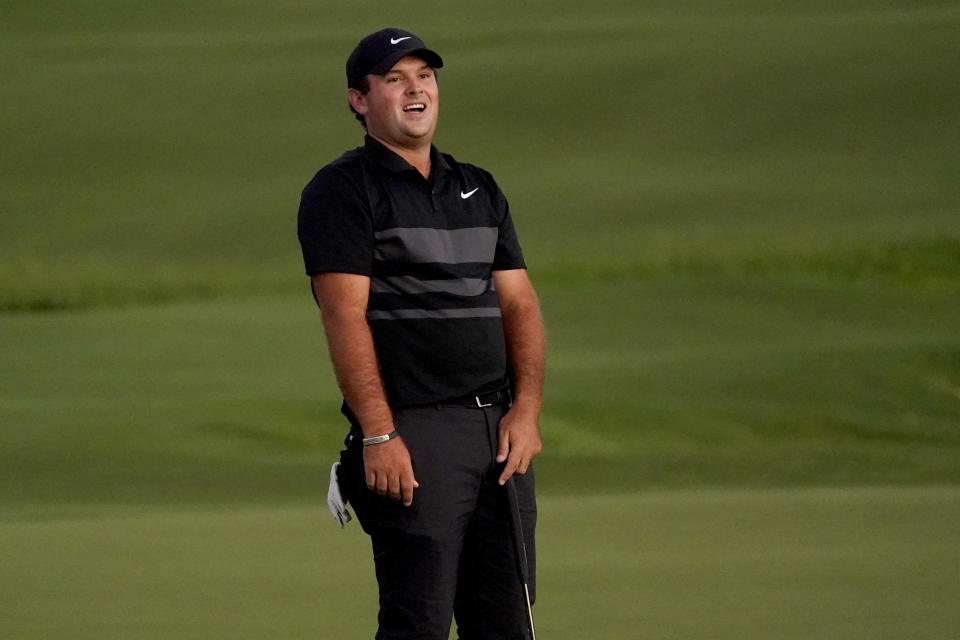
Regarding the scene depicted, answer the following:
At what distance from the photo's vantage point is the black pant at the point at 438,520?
155 inches

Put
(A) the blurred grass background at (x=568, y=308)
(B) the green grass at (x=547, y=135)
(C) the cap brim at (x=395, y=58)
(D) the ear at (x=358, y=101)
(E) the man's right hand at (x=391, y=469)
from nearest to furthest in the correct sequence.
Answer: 1. (E) the man's right hand at (x=391, y=469)
2. (C) the cap brim at (x=395, y=58)
3. (D) the ear at (x=358, y=101)
4. (A) the blurred grass background at (x=568, y=308)
5. (B) the green grass at (x=547, y=135)

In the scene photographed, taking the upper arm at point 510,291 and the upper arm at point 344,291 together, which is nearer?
the upper arm at point 344,291

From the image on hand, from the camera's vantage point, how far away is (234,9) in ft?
142

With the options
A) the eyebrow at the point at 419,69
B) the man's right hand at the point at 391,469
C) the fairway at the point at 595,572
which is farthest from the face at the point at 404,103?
the fairway at the point at 595,572

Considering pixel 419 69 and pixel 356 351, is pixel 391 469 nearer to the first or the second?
pixel 356 351

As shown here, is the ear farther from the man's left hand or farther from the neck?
the man's left hand

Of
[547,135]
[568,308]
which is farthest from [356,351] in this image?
[547,135]

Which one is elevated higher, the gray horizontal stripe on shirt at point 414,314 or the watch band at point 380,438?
the gray horizontal stripe on shirt at point 414,314

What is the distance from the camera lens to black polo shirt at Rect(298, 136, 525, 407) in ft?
12.8

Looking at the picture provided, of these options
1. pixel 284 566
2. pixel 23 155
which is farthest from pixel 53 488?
pixel 23 155

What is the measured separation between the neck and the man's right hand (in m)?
0.64

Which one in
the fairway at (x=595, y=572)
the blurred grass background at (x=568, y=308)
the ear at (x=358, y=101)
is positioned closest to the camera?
the ear at (x=358, y=101)

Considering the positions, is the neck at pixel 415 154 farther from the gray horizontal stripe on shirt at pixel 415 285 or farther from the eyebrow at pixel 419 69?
the gray horizontal stripe on shirt at pixel 415 285

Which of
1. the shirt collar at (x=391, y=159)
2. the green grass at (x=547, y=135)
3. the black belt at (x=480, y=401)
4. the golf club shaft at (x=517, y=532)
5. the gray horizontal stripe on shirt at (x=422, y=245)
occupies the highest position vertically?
the green grass at (x=547, y=135)
